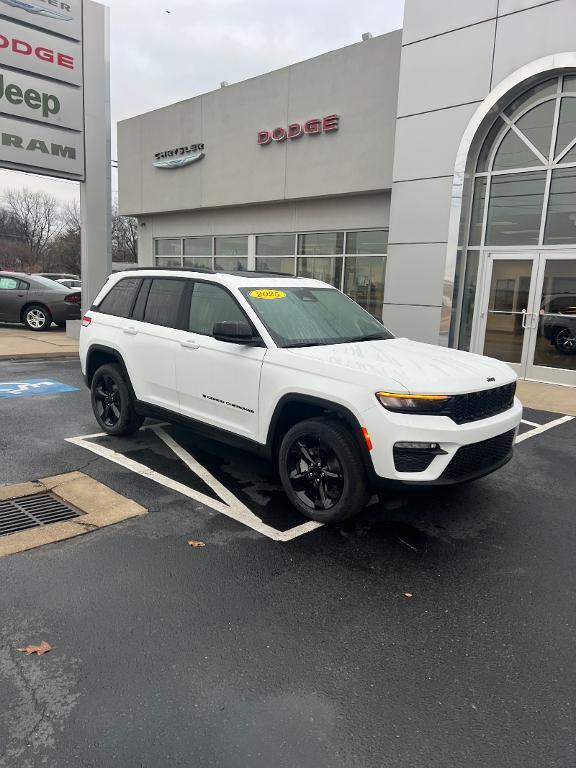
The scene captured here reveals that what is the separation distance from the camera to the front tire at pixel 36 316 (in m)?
16.0

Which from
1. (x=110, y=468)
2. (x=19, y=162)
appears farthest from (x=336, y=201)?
(x=110, y=468)

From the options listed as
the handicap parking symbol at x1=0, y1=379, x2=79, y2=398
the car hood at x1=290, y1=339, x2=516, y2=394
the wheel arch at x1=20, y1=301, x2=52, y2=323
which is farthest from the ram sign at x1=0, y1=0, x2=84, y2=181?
the car hood at x1=290, y1=339, x2=516, y2=394

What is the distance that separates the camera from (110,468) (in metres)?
5.21

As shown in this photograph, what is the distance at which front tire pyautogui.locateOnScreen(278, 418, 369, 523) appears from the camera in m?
3.86

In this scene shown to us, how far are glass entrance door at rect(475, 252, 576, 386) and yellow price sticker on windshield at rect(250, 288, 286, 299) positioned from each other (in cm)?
704

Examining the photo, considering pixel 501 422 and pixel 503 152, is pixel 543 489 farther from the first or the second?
pixel 503 152

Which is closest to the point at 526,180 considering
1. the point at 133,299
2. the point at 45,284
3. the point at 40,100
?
the point at 133,299

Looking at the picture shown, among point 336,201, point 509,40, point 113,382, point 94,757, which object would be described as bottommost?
Result: point 94,757

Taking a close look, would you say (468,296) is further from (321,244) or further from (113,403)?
(113,403)

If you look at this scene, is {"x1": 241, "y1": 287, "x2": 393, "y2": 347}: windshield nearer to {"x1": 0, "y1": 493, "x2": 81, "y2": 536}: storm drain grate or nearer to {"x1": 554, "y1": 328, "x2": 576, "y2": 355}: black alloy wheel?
{"x1": 0, "y1": 493, "x2": 81, "y2": 536}: storm drain grate

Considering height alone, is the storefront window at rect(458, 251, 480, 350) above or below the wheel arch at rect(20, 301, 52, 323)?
above

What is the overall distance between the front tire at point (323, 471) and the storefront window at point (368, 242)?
33.3 ft

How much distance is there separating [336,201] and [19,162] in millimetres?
7772

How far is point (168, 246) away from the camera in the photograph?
19344 millimetres
